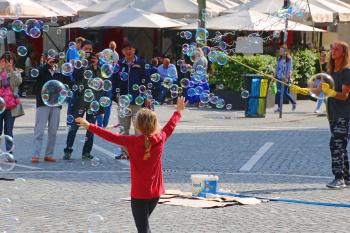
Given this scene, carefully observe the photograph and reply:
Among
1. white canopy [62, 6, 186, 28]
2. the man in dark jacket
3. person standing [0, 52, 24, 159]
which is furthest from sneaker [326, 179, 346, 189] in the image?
white canopy [62, 6, 186, 28]

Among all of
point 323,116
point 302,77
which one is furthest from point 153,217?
point 302,77

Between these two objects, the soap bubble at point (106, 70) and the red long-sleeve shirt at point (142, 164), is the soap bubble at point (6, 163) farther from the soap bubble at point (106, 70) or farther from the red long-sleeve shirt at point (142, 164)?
the red long-sleeve shirt at point (142, 164)

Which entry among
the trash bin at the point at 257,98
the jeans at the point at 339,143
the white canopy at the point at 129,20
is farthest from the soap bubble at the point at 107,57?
the white canopy at the point at 129,20

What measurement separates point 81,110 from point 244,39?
40.0ft

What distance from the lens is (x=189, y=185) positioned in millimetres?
11672

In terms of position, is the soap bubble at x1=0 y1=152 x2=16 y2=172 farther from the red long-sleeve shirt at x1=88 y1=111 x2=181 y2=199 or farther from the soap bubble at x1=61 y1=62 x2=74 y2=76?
the red long-sleeve shirt at x1=88 y1=111 x2=181 y2=199

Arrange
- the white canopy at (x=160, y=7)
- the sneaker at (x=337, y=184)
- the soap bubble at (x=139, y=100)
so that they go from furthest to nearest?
1. the white canopy at (x=160, y=7)
2. the soap bubble at (x=139, y=100)
3. the sneaker at (x=337, y=184)

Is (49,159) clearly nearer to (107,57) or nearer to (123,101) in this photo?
(123,101)

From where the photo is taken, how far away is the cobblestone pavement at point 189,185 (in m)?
9.08

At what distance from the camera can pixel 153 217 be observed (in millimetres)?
9406

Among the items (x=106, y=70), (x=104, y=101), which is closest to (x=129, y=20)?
(x=104, y=101)

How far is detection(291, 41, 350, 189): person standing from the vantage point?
1128cm

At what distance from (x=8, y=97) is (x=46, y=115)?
62cm

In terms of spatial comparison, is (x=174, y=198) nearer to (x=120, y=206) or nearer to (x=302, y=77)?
(x=120, y=206)
